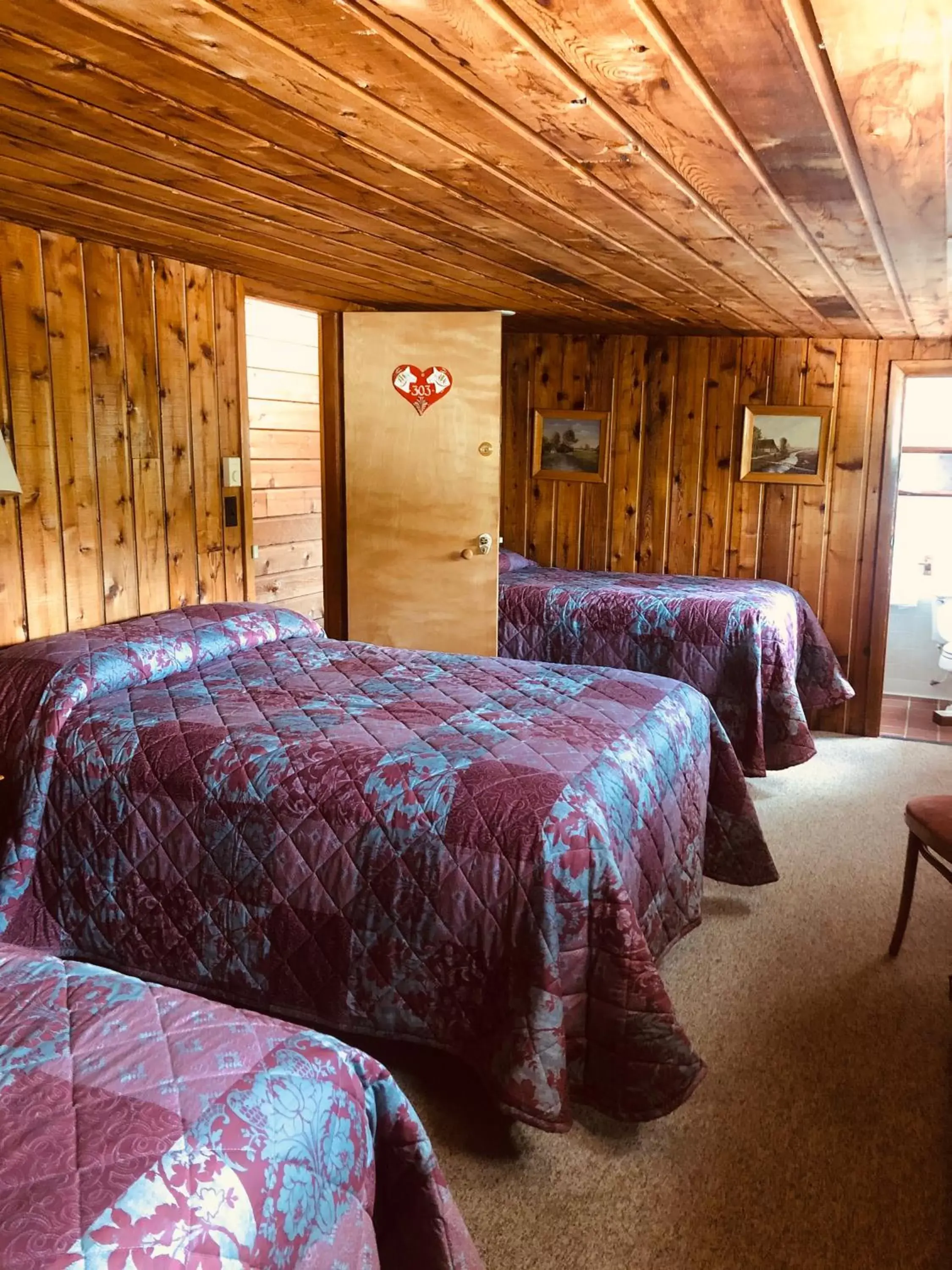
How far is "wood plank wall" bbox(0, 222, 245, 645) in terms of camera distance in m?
2.89

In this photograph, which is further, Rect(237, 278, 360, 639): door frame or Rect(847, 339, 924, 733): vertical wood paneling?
Rect(847, 339, 924, 733): vertical wood paneling

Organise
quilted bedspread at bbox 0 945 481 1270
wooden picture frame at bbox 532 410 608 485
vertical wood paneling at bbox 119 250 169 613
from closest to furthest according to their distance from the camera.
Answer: quilted bedspread at bbox 0 945 481 1270
vertical wood paneling at bbox 119 250 169 613
wooden picture frame at bbox 532 410 608 485

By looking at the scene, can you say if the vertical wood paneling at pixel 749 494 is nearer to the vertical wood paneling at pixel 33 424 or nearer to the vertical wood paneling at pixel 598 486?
the vertical wood paneling at pixel 598 486

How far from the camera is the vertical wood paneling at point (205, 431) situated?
3504 millimetres

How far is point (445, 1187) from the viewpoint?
130cm

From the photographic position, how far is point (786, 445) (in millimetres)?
5102

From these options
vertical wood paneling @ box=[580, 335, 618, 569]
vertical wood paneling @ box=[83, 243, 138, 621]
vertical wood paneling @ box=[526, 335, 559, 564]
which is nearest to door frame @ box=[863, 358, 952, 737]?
vertical wood paneling @ box=[580, 335, 618, 569]

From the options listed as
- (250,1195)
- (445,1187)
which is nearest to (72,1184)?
(250,1195)

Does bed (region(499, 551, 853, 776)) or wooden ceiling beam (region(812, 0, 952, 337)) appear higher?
wooden ceiling beam (region(812, 0, 952, 337))

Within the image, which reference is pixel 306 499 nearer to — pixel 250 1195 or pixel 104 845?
pixel 104 845

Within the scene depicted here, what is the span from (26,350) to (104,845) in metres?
1.46

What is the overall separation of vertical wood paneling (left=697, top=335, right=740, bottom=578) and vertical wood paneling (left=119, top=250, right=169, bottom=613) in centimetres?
294

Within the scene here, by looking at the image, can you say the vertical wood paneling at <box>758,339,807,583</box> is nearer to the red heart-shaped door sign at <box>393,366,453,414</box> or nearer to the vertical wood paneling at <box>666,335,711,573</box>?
the vertical wood paneling at <box>666,335,711,573</box>

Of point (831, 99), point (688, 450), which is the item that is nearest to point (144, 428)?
point (831, 99)
